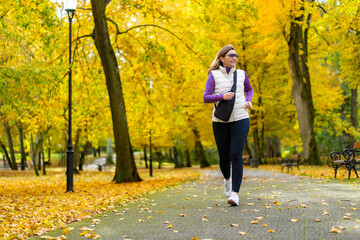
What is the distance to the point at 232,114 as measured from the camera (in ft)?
18.4

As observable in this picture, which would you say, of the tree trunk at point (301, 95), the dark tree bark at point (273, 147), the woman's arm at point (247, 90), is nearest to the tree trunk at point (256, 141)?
the tree trunk at point (301, 95)

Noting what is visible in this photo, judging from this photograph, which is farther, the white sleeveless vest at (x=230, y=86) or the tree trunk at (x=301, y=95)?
the tree trunk at (x=301, y=95)

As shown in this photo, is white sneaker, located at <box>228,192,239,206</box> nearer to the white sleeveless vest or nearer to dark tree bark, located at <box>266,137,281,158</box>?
the white sleeveless vest

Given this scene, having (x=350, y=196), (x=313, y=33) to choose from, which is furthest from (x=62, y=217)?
(x=313, y=33)

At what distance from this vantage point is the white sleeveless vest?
5.61m

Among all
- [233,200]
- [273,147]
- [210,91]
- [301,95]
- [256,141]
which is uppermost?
[301,95]

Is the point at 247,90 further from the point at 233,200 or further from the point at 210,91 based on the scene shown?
the point at 233,200

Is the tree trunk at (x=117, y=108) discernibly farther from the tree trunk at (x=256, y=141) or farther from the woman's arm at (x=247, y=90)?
the tree trunk at (x=256, y=141)

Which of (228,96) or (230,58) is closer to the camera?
(228,96)

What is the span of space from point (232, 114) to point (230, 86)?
→ 434 mm

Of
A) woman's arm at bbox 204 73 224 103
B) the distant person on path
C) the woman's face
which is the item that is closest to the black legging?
the distant person on path

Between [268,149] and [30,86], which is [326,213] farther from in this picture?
[268,149]

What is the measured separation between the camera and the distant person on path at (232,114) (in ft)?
18.3

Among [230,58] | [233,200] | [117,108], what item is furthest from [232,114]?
[117,108]
